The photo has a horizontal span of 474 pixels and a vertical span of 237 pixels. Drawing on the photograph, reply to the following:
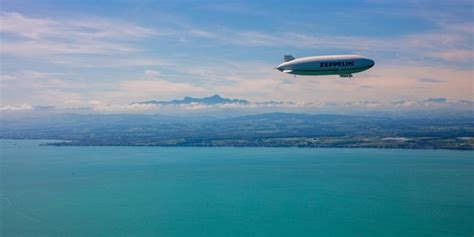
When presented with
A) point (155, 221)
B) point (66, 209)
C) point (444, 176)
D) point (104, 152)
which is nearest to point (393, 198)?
point (444, 176)

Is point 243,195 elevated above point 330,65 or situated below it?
below

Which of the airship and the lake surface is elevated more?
the airship

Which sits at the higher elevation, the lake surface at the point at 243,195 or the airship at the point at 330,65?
the airship at the point at 330,65

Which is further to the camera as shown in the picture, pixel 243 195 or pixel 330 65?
pixel 243 195

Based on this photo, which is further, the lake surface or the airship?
the lake surface
